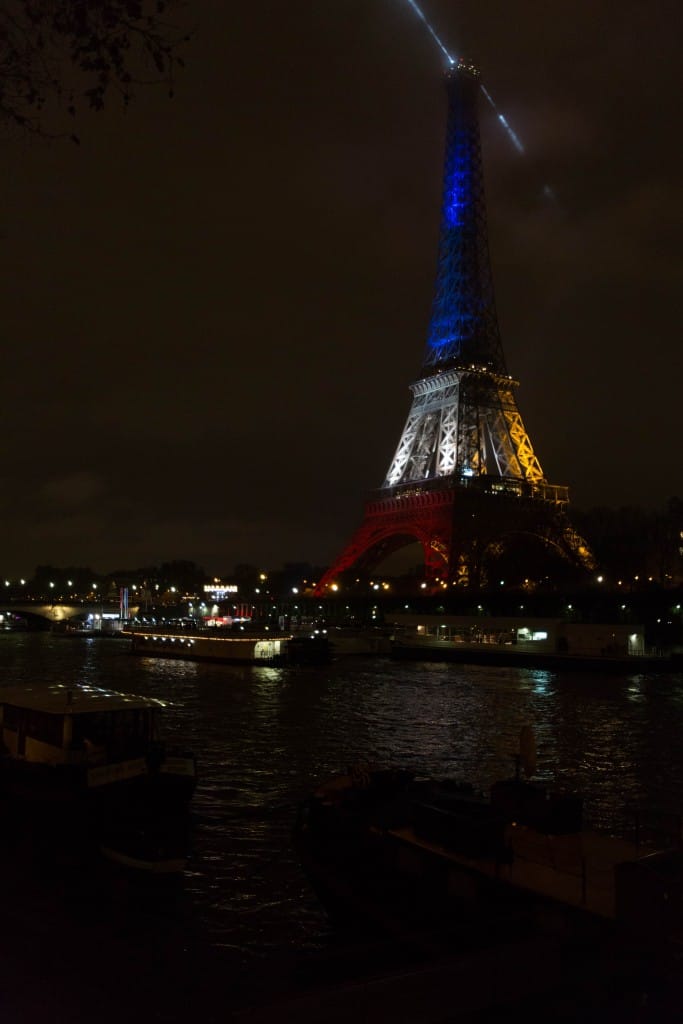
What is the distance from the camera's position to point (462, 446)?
300 feet

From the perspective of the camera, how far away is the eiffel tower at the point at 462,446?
279 ft

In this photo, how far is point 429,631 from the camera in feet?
258

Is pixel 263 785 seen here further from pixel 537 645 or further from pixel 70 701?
pixel 537 645

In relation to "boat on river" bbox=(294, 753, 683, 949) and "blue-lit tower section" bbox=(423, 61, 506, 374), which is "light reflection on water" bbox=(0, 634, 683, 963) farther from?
"blue-lit tower section" bbox=(423, 61, 506, 374)

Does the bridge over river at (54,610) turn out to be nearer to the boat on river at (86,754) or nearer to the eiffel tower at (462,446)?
the eiffel tower at (462,446)

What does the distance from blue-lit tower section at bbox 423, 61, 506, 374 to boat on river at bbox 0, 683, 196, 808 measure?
3512 inches

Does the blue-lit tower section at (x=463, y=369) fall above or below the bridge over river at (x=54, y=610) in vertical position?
above

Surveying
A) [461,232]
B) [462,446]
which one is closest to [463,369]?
[462,446]

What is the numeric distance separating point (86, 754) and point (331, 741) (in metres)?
12.6

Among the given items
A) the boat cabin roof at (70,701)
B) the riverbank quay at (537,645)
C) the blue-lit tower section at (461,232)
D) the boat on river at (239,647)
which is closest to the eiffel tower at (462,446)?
the blue-lit tower section at (461,232)

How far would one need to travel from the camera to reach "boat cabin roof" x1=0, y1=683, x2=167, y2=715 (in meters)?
19.4

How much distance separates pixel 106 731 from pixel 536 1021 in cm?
1375

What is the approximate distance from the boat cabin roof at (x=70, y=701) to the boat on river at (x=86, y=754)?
22mm

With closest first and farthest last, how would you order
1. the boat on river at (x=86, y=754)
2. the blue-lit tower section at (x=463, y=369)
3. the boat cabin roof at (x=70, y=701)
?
the boat on river at (x=86, y=754) < the boat cabin roof at (x=70, y=701) < the blue-lit tower section at (x=463, y=369)
